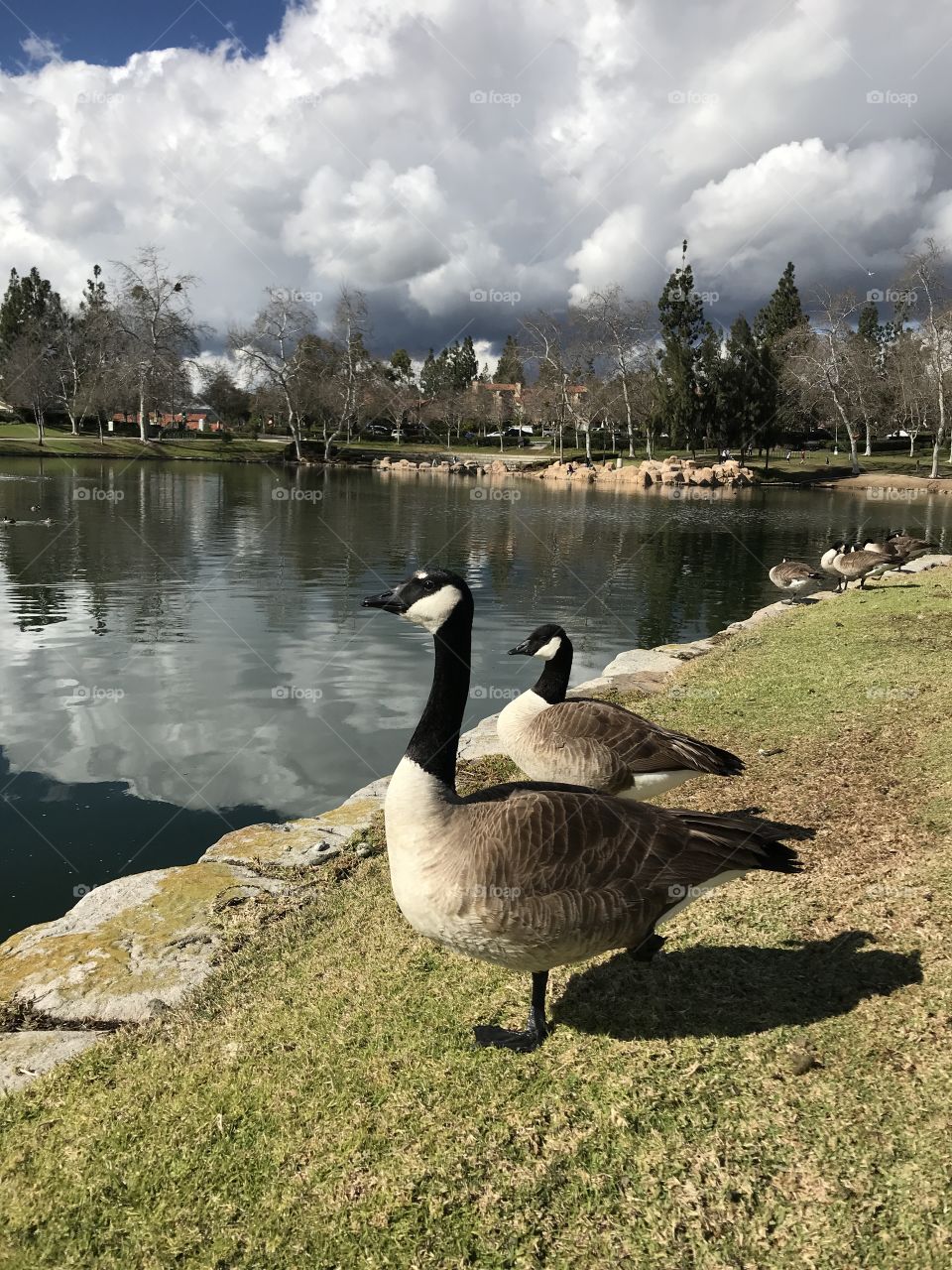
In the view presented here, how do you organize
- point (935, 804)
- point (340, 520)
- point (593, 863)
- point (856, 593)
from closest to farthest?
1. point (593, 863)
2. point (935, 804)
3. point (856, 593)
4. point (340, 520)

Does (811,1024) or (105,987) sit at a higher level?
(811,1024)

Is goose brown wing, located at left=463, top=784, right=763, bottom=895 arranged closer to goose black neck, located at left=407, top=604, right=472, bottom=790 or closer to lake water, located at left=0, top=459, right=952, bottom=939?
goose black neck, located at left=407, top=604, right=472, bottom=790

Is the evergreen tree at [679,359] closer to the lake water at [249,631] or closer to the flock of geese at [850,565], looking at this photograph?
the lake water at [249,631]

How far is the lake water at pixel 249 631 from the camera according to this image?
10.1 meters

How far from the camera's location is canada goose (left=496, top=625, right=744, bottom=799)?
6484 millimetres

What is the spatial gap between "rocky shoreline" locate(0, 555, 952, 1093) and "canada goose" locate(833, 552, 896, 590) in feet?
57.7

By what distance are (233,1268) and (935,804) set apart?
6262mm

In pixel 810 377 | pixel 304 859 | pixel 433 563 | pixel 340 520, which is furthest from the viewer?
pixel 810 377

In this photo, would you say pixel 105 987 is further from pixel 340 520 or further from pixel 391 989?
pixel 340 520

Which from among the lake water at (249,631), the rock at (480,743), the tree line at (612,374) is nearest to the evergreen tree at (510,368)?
the tree line at (612,374)

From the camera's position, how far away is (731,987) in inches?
187

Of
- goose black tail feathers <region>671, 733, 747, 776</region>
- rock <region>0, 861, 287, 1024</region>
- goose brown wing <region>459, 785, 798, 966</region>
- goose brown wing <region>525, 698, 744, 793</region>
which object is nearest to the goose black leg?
goose brown wing <region>459, 785, 798, 966</region>

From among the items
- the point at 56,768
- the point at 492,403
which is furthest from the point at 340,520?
the point at 492,403

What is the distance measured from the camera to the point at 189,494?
5134 cm
